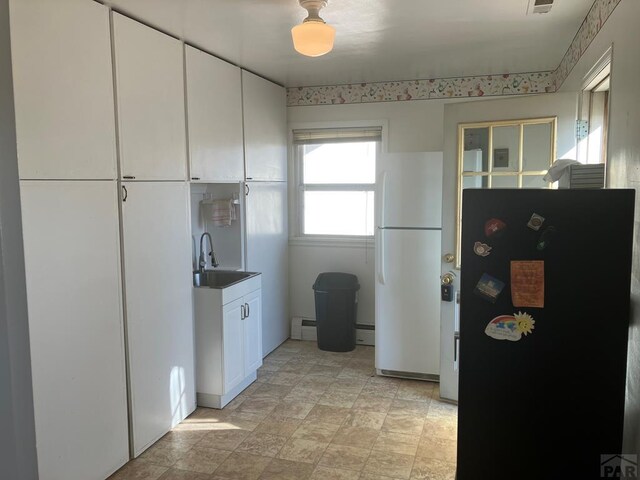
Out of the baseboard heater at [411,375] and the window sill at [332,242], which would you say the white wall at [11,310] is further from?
the window sill at [332,242]

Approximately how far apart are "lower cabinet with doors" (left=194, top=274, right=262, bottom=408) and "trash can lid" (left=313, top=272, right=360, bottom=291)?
47.6 inches

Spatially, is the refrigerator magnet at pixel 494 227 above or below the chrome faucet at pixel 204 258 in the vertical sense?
above

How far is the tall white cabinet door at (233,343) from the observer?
357 centimetres

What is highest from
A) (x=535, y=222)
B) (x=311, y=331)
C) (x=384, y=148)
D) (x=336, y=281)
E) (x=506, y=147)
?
(x=384, y=148)

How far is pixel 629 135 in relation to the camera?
6.40ft

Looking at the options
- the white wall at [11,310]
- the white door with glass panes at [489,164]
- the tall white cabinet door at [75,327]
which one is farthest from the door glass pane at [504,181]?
the white wall at [11,310]

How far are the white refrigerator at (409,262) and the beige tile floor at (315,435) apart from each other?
251 mm

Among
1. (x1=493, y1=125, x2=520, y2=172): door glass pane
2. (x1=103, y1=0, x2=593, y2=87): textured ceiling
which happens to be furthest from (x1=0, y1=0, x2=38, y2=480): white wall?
(x1=493, y1=125, x2=520, y2=172): door glass pane

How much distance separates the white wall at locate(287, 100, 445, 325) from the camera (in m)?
4.71

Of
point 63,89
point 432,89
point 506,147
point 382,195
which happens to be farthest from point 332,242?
point 63,89

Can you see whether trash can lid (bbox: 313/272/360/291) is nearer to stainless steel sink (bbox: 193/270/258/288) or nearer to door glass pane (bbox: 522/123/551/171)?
stainless steel sink (bbox: 193/270/258/288)

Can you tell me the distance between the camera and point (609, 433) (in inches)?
74.1

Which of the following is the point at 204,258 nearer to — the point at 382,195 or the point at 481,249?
the point at 382,195

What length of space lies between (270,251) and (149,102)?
6.66 ft
